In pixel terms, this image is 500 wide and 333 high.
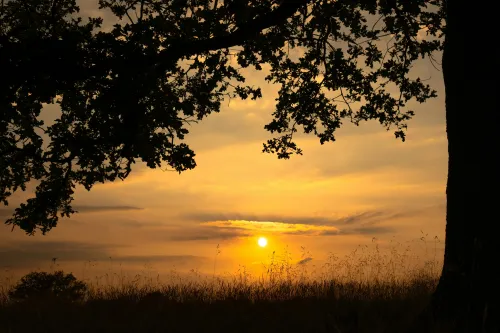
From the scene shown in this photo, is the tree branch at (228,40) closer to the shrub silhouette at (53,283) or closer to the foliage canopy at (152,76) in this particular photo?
the foliage canopy at (152,76)

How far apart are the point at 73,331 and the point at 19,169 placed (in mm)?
4490

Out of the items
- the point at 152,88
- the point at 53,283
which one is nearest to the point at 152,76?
the point at 152,88

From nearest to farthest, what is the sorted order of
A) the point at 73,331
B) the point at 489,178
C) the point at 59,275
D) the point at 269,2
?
the point at 489,178 → the point at 73,331 → the point at 269,2 → the point at 59,275

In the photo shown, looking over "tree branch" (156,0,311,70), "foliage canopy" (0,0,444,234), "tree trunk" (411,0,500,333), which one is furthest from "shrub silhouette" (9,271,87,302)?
"tree trunk" (411,0,500,333)

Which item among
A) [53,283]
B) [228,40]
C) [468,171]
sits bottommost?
[53,283]

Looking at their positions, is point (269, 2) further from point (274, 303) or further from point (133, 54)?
point (274, 303)

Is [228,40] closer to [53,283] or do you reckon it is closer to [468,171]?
[468,171]

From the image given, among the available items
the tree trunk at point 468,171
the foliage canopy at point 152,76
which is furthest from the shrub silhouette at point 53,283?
the tree trunk at point 468,171

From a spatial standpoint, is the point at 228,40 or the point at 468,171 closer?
the point at 468,171

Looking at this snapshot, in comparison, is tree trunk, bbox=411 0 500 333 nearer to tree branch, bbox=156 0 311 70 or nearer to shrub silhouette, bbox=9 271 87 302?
tree branch, bbox=156 0 311 70

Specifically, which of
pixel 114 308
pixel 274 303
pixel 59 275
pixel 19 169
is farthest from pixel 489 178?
pixel 59 275

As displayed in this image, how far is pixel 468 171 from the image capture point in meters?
7.87

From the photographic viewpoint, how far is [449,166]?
327 inches

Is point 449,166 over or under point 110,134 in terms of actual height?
under
